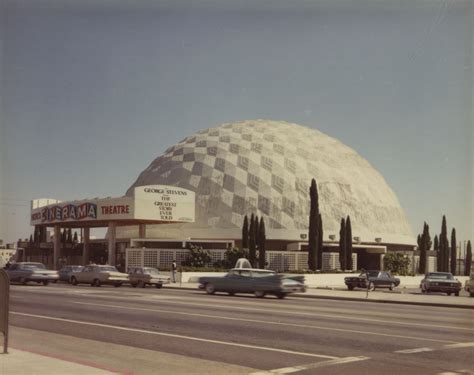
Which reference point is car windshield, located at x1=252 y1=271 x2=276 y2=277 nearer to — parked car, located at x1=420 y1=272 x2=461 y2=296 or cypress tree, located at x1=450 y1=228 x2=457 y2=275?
parked car, located at x1=420 y1=272 x2=461 y2=296

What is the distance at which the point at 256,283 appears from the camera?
3359 centimetres

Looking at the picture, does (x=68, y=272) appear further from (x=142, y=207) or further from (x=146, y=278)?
(x=142, y=207)

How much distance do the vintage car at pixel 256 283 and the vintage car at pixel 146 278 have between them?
28.3ft

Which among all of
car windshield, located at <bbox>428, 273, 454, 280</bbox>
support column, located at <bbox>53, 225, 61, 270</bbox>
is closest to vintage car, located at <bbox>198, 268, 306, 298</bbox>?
car windshield, located at <bbox>428, 273, 454, 280</bbox>

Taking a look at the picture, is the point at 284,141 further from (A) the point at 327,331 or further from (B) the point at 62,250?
(A) the point at 327,331

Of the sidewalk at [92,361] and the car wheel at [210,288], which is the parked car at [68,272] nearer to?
the car wheel at [210,288]

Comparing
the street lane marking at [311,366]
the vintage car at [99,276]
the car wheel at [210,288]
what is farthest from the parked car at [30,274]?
the street lane marking at [311,366]

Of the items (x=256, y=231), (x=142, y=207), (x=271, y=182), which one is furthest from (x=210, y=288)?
(x=271, y=182)

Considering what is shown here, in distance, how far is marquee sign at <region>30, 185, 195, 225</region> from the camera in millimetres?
61875

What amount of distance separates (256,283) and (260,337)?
17827mm

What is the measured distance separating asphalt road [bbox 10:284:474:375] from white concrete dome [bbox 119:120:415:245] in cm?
5029

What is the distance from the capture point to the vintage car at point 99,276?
44656mm

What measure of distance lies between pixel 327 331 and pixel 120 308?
898cm

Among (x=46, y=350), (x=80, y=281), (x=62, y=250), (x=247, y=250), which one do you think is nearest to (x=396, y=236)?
(x=247, y=250)
